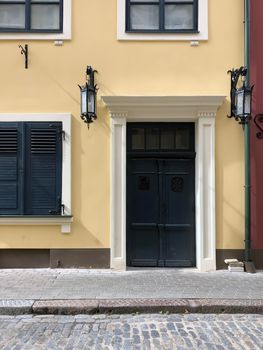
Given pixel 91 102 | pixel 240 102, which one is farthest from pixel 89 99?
pixel 240 102

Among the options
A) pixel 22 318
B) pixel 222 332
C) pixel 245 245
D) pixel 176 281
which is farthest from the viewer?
pixel 245 245

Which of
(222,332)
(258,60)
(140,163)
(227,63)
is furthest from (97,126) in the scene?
(222,332)

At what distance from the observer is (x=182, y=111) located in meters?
7.90

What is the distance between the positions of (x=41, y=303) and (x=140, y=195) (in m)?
3.06

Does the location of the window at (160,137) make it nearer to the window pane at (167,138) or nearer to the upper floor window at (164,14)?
the window pane at (167,138)

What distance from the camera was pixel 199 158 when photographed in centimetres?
791

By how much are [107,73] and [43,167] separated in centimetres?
211

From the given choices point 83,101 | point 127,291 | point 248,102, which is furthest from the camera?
point 83,101

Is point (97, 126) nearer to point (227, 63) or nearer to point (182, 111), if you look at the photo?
point (182, 111)

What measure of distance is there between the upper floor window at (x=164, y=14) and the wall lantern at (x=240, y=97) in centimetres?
129

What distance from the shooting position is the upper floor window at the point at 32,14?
801cm

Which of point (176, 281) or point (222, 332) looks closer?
point (222, 332)

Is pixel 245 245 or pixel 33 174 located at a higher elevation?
pixel 33 174

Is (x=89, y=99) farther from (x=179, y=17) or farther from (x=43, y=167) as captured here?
(x=179, y=17)
